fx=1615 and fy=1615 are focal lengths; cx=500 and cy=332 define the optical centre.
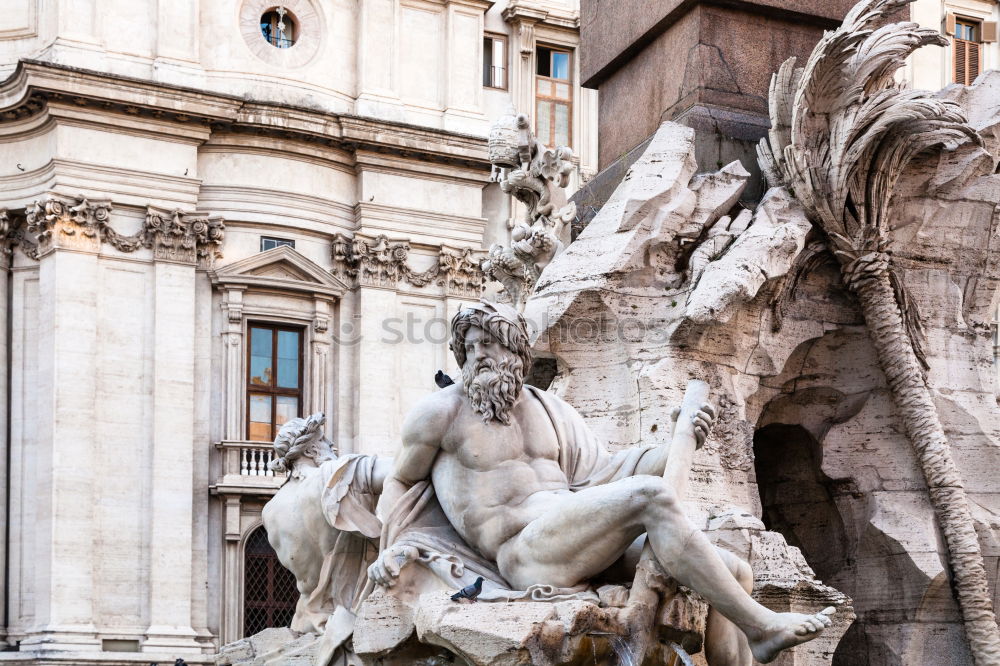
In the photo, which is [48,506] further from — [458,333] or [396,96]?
[458,333]

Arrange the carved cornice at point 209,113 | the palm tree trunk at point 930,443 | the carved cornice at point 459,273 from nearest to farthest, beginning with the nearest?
the palm tree trunk at point 930,443, the carved cornice at point 209,113, the carved cornice at point 459,273

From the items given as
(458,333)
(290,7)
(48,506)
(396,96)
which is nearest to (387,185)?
(396,96)

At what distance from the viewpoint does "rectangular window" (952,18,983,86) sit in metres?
26.3

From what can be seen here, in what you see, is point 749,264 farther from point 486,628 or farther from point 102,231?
point 102,231

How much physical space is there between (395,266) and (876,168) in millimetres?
16765

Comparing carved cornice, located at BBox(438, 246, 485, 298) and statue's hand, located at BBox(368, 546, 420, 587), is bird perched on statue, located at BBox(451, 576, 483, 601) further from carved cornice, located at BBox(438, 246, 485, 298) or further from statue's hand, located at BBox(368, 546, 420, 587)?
carved cornice, located at BBox(438, 246, 485, 298)

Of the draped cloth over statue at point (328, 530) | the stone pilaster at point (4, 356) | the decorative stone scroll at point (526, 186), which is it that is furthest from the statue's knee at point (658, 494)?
the stone pilaster at point (4, 356)

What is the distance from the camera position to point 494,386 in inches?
280

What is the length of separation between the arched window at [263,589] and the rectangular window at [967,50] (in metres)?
13.3

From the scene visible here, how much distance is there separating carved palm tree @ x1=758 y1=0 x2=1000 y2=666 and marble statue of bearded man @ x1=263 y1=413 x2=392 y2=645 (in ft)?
9.42

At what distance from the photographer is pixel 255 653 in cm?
976

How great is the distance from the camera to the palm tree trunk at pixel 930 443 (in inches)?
348

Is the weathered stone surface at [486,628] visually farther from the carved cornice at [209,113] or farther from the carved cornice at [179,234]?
the carved cornice at [179,234]

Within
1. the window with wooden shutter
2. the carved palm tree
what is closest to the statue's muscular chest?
the carved palm tree
